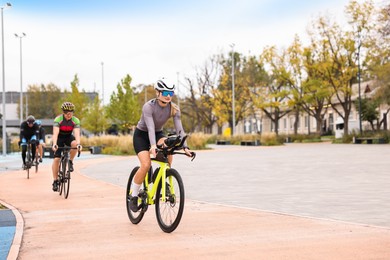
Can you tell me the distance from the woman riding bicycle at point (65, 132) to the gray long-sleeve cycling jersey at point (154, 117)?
3983 millimetres

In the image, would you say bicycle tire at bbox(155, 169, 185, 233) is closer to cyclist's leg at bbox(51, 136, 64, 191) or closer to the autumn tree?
cyclist's leg at bbox(51, 136, 64, 191)

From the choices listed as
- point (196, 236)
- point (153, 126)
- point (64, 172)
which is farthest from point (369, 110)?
point (196, 236)

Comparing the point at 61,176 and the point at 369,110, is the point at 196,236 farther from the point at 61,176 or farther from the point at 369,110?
the point at 369,110

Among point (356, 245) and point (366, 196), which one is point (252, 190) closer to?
point (366, 196)

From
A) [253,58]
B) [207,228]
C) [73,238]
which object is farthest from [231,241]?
[253,58]

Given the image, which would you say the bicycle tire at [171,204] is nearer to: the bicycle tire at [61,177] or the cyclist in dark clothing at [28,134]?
the bicycle tire at [61,177]

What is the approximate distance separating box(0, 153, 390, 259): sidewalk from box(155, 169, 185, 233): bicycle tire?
15 centimetres

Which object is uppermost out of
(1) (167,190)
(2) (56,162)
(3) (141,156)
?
(3) (141,156)

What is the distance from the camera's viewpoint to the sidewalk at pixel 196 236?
5372 millimetres

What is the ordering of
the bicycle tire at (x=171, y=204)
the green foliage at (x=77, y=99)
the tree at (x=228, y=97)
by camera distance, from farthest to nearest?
the tree at (x=228, y=97)
the green foliage at (x=77, y=99)
the bicycle tire at (x=171, y=204)

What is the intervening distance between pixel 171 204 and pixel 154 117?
113cm

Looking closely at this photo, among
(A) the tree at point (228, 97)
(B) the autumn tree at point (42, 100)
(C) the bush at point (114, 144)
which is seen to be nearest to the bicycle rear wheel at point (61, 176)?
(C) the bush at point (114, 144)

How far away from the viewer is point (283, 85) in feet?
189

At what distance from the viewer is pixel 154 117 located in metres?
6.92
